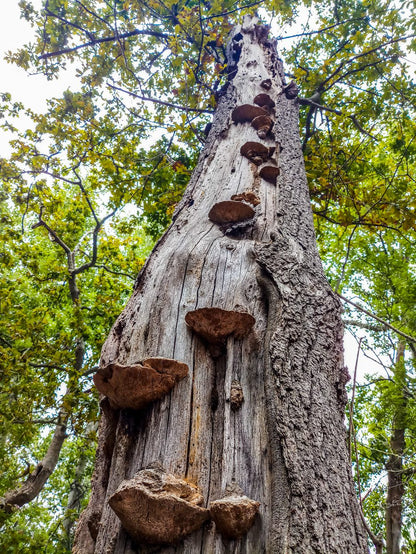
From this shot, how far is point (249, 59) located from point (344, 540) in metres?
4.20

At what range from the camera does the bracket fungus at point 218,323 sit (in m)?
1.31

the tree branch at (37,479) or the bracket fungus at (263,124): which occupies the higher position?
the bracket fungus at (263,124)

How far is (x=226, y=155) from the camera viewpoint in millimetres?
2596

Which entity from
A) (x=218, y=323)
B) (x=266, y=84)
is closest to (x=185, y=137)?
(x=266, y=84)

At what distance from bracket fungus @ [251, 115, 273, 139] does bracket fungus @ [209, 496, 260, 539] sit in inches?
97.2

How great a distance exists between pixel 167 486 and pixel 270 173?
1.94 metres

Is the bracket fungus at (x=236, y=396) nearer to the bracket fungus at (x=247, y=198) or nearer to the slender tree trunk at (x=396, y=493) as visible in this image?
the bracket fungus at (x=247, y=198)

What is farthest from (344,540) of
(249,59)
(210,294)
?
(249,59)

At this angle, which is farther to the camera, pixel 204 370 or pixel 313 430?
pixel 204 370

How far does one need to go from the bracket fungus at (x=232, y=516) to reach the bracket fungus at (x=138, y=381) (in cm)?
38

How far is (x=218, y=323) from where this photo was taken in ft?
4.35

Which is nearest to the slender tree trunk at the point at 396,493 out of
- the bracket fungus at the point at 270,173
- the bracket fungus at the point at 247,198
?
the bracket fungus at the point at 270,173

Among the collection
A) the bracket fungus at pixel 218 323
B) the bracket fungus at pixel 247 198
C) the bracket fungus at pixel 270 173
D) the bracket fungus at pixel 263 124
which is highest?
the bracket fungus at pixel 263 124

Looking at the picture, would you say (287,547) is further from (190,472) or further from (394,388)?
(394,388)
